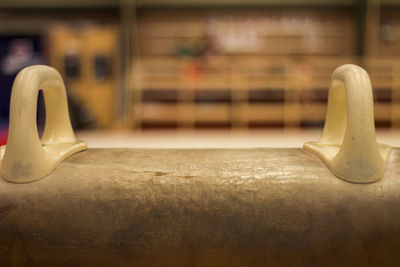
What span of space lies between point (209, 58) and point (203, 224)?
245 inches

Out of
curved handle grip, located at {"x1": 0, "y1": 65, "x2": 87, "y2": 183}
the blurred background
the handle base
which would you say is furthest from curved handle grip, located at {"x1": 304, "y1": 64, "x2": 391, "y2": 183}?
the blurred background

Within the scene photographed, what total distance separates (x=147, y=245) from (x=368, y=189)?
19.0 inches

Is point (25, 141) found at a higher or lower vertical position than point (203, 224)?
higher

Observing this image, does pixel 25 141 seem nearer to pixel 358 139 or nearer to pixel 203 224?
pixel 203 224

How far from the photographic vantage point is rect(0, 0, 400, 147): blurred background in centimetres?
639

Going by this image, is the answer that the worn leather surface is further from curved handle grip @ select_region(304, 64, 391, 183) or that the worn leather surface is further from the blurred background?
the blurred background

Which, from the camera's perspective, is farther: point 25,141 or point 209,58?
point 209,58

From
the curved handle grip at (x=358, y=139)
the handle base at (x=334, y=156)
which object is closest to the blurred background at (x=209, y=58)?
the handle base at (x=334, y=156)

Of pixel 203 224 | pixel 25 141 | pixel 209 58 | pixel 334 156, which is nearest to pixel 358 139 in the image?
pixel 334 156

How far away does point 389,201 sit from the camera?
73 centimetres

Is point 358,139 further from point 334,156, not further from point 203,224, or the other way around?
point 203,224

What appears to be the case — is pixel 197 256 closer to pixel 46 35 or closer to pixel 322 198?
pixel 322 198

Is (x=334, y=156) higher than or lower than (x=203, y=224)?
higher

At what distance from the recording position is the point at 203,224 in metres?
0.73
